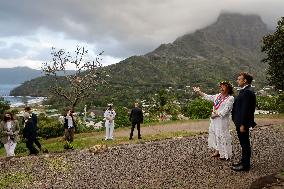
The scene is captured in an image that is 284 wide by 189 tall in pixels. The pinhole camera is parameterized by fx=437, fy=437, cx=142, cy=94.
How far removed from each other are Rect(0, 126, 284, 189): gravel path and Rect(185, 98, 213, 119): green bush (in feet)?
59.1

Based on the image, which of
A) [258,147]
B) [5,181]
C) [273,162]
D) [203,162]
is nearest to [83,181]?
[5,181]

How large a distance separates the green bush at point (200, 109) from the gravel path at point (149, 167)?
18023 millimetres

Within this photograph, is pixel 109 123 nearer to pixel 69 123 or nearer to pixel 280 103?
pixel 69 123

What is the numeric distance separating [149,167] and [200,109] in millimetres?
23190

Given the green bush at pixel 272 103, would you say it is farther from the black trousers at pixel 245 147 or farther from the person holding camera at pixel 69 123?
the black trousers at pixel 245 147

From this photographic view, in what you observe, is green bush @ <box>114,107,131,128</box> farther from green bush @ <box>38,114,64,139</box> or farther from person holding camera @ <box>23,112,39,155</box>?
person holding camera @ <box>23,112,39,155</box>

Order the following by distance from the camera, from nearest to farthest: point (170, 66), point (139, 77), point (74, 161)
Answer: point (74, 161), point (139, 77), point (170, 66)

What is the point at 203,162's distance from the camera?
11.2m

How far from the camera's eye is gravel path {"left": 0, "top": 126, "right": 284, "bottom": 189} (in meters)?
9.34

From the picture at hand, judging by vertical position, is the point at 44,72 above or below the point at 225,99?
above

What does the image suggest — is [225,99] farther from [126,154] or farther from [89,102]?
[89,102]

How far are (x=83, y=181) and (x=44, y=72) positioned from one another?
64.4 ft

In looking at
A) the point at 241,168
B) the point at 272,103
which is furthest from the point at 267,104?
the point at 241,168

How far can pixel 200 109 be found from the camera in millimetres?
33656
